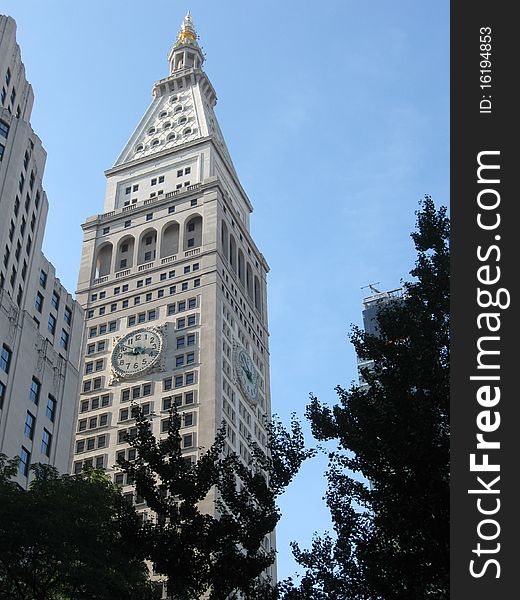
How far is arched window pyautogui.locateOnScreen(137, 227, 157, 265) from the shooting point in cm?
10231

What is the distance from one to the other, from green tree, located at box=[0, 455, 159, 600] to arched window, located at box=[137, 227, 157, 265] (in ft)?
217

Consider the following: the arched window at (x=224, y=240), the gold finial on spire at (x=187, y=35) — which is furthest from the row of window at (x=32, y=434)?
the gold finial on spire at (x=187, y=35)

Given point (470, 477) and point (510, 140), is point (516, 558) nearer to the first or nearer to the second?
point (470, 477)

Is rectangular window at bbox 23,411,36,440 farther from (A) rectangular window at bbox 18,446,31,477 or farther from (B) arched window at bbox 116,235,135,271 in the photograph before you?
(B) arched window at bbox 116,235,135,271

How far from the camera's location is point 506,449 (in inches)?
595

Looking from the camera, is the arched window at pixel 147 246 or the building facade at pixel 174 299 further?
the arched window at pixel 147 246

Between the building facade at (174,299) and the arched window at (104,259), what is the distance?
138 mm

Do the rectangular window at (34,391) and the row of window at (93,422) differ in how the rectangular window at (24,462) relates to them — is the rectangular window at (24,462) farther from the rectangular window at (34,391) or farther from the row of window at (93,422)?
the row of window at (93,422)

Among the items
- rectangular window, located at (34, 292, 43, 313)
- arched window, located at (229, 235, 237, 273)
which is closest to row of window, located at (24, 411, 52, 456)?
rectangular window, located at (34, 292, 43, 313)

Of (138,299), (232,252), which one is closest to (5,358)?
(138,299)

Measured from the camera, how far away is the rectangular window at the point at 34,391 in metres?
60.2

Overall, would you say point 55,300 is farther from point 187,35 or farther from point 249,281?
point 187,35

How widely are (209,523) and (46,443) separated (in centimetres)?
3413

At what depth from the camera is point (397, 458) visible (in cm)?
2683
